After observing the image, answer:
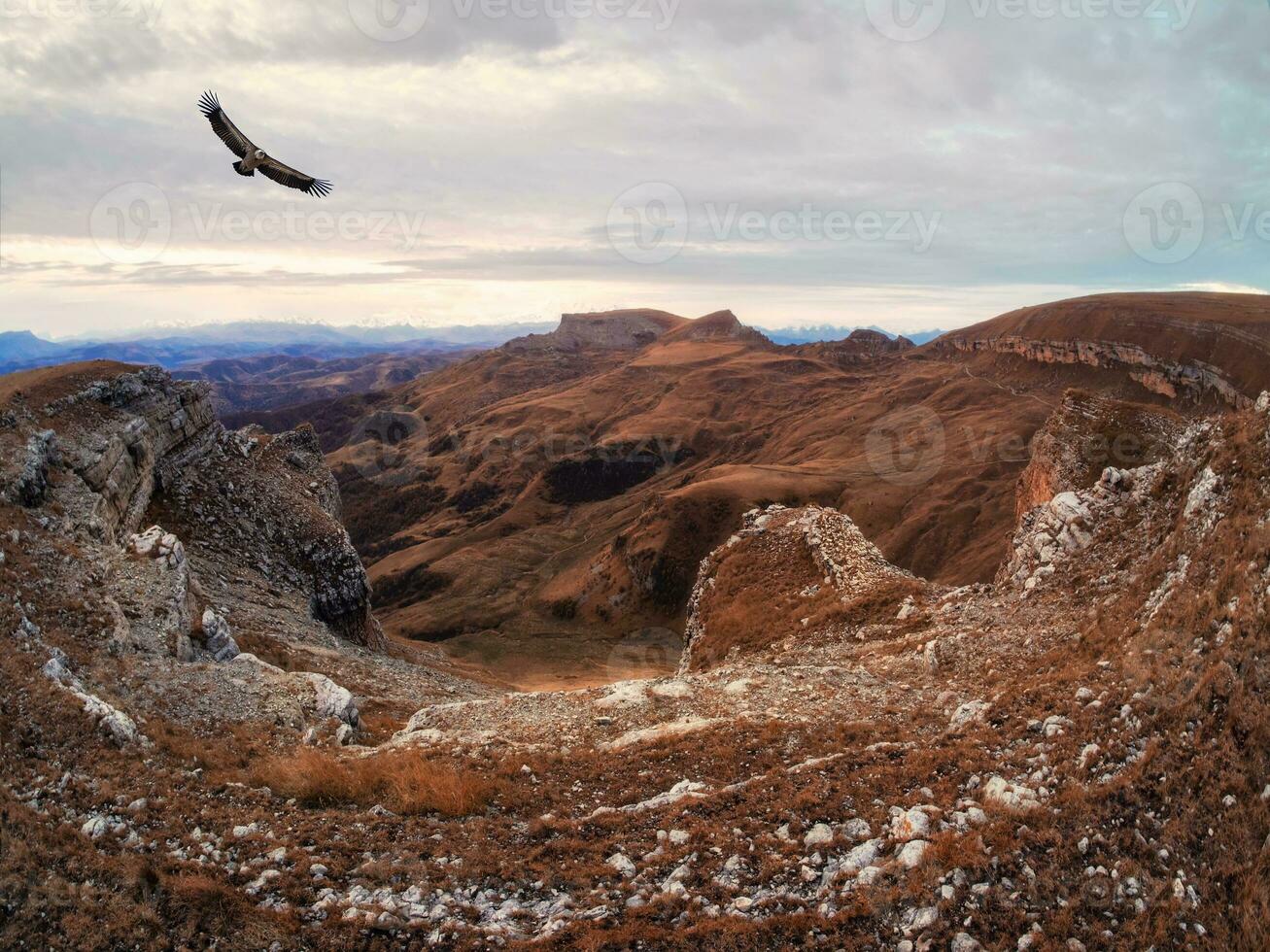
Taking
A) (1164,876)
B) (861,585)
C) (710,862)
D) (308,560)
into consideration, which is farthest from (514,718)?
(308,560)

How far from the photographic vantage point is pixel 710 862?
11703 millimetres

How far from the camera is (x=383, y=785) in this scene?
1520cm

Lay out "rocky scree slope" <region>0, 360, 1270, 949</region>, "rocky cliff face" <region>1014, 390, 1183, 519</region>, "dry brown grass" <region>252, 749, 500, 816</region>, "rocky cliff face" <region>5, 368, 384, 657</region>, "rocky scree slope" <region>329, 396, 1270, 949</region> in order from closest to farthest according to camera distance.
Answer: "rocky scree slope" <region>329, 396, 1270, 949</region> < "rocky scree slope" <region>0, 360, 1270, 949</region> < "dry brown grass" <region>252, 749, 500, 816</region> < "rocky cliff face" <region>5, 368, 384, 657</region> < "rocky cliff face" <region>1014, 390, 1183, 519</region>

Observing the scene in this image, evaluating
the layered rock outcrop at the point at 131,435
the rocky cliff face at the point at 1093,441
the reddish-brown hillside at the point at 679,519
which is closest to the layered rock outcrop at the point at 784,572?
the rocky cliff face at the point at 1093,441

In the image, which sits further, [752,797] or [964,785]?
[752,797]

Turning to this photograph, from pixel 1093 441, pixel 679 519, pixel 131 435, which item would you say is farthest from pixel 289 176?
pixel 679 519

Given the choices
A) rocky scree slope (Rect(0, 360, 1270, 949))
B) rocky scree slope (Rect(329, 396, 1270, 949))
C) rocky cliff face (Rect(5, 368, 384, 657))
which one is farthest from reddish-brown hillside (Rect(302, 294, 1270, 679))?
rocky scree slope (Rect(0, 360, 1270, 949))

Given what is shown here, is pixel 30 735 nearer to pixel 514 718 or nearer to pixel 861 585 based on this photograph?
pixel 514 718

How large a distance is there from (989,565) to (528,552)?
91.9m

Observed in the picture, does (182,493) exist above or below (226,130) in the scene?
below

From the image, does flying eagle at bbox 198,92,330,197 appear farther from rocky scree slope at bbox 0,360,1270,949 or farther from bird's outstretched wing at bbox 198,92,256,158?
rocky scree slope at bbox 0,360,1270,949

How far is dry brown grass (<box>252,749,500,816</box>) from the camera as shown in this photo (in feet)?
46.9

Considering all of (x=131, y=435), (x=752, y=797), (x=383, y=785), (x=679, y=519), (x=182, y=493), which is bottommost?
(x=679, y=519)

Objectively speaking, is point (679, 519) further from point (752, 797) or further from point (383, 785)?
point (752, 797)
